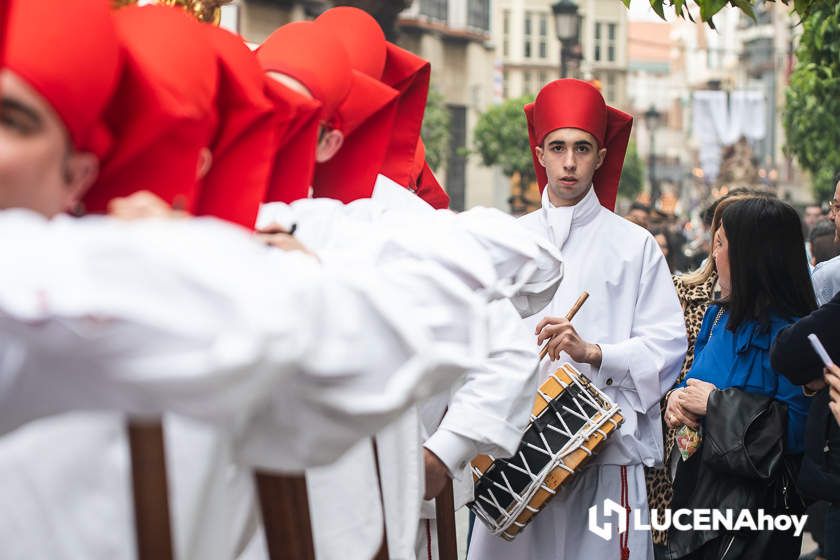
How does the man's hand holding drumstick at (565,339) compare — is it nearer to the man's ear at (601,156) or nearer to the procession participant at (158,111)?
the man's ear at (601,156)

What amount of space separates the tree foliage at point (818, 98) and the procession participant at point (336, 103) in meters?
3.39

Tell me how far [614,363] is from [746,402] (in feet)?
1.89

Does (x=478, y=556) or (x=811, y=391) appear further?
(x=478, y=556)

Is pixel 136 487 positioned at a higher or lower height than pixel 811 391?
higher

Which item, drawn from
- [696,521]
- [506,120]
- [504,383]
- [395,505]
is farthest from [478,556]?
[506,120]

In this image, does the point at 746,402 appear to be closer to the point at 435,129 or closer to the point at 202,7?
the point at 202,7

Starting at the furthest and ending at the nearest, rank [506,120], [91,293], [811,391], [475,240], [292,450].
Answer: [506,120], [811,391], [475,240], [292,450], [91,293]

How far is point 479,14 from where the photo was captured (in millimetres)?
54125

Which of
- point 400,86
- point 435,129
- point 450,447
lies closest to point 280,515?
point 450,447

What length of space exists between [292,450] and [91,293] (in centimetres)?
41

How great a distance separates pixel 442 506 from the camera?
14.0 ft

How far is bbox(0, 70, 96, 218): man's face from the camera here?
1894 mm

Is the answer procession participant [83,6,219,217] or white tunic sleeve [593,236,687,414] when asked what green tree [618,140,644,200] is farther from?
procession participant [83,6,219,217]

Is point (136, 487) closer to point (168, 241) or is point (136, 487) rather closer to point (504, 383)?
point (168, 241)
